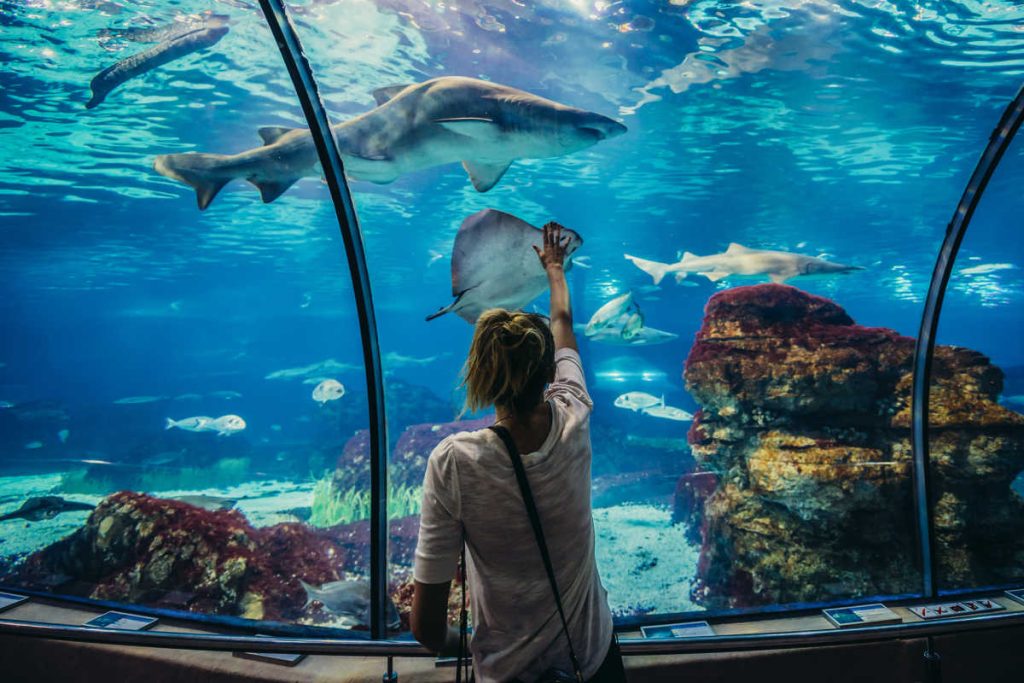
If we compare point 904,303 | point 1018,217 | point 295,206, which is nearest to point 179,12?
point 295,206

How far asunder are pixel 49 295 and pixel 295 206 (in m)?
39.8

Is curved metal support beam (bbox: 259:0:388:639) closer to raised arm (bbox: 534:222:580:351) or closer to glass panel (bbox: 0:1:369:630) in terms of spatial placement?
glass panel (bbox: 0:1:369:630)

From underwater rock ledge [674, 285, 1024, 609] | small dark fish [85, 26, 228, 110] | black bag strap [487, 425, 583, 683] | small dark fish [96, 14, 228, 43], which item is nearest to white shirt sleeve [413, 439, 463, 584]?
black bag strap [487, 425, 583, 683]

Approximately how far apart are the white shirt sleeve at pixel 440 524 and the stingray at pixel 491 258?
147 cm

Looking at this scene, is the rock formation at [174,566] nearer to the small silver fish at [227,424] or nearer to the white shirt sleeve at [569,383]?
the white shirt sleeve at [569,383]

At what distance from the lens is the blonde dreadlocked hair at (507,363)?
1.39m

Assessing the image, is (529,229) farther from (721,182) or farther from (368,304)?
(721,182)

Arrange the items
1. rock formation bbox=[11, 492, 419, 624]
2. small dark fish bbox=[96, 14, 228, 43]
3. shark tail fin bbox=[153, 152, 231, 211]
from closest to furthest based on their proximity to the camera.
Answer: shark tail fin bbox=[153, 152, 231, 211] < rock formation bbox=[11, 492, 419, 624] < small dark fish bbox=[96, 14, 228, 43]

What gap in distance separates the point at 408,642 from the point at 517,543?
1363 mm

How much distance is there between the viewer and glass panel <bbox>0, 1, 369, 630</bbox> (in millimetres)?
4035

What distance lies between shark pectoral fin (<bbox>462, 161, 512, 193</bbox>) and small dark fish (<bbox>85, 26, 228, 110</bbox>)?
4089 mm

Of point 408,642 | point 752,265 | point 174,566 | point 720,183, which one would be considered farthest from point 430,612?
point 720,183

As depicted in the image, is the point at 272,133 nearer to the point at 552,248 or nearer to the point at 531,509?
the point at 552,248

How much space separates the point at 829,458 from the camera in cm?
439
